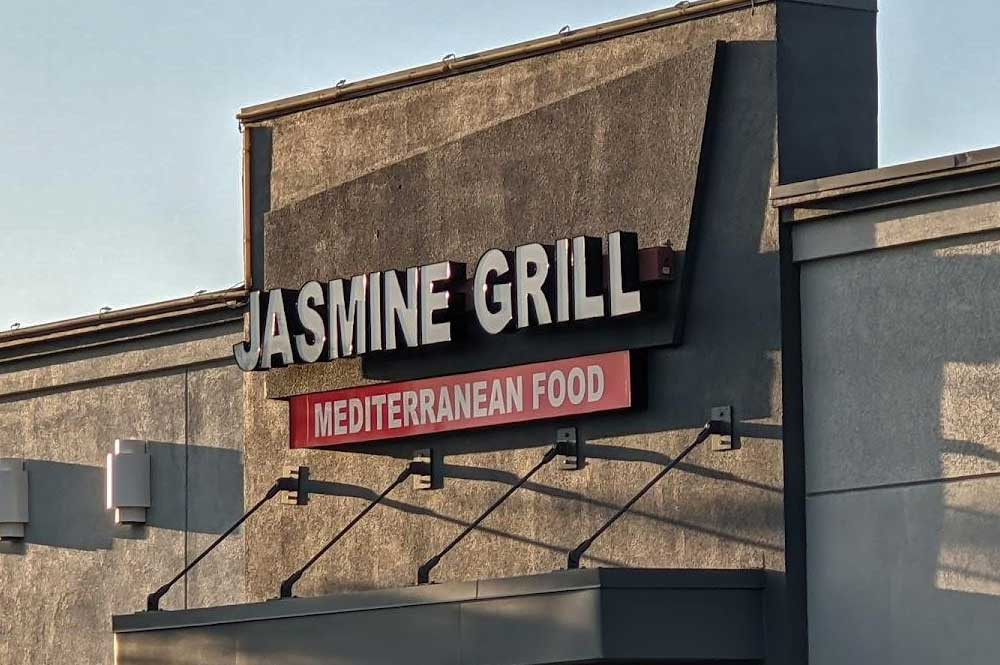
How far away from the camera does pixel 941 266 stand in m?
18.6

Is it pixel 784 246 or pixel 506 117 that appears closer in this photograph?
pixel 784 246

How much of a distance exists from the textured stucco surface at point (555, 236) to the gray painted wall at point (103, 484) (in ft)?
3.26

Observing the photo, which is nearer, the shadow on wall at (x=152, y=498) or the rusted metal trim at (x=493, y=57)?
the rusted metal trim at (x=493, y=57)

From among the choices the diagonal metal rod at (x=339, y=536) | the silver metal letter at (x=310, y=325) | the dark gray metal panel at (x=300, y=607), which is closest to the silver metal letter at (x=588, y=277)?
the dark gray metal panel at (x=300, y=607)

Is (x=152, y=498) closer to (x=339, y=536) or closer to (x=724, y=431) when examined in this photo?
(x=339, y=536)

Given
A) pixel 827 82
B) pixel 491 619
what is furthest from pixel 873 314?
pixel 491 619

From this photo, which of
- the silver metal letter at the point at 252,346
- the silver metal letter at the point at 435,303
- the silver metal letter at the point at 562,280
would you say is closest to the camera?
the silver metal letter at the point at 562,280

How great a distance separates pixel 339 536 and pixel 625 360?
12.5 ft

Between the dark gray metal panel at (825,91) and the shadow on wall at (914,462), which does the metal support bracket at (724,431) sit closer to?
the shadow on wall at (914,462)

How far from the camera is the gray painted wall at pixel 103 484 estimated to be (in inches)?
974

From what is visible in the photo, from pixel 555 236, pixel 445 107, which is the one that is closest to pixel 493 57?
pixel 445 107

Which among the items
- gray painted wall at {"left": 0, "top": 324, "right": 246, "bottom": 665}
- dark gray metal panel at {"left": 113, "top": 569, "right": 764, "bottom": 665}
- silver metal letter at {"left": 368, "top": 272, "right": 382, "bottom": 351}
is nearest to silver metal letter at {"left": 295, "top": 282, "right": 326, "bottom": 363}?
silver metal letter at {"left": 368, "top": 272, "right": 382, "bottom": 351}

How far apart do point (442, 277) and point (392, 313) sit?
679mm

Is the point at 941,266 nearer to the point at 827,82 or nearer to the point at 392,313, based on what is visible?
the point at 827,82
